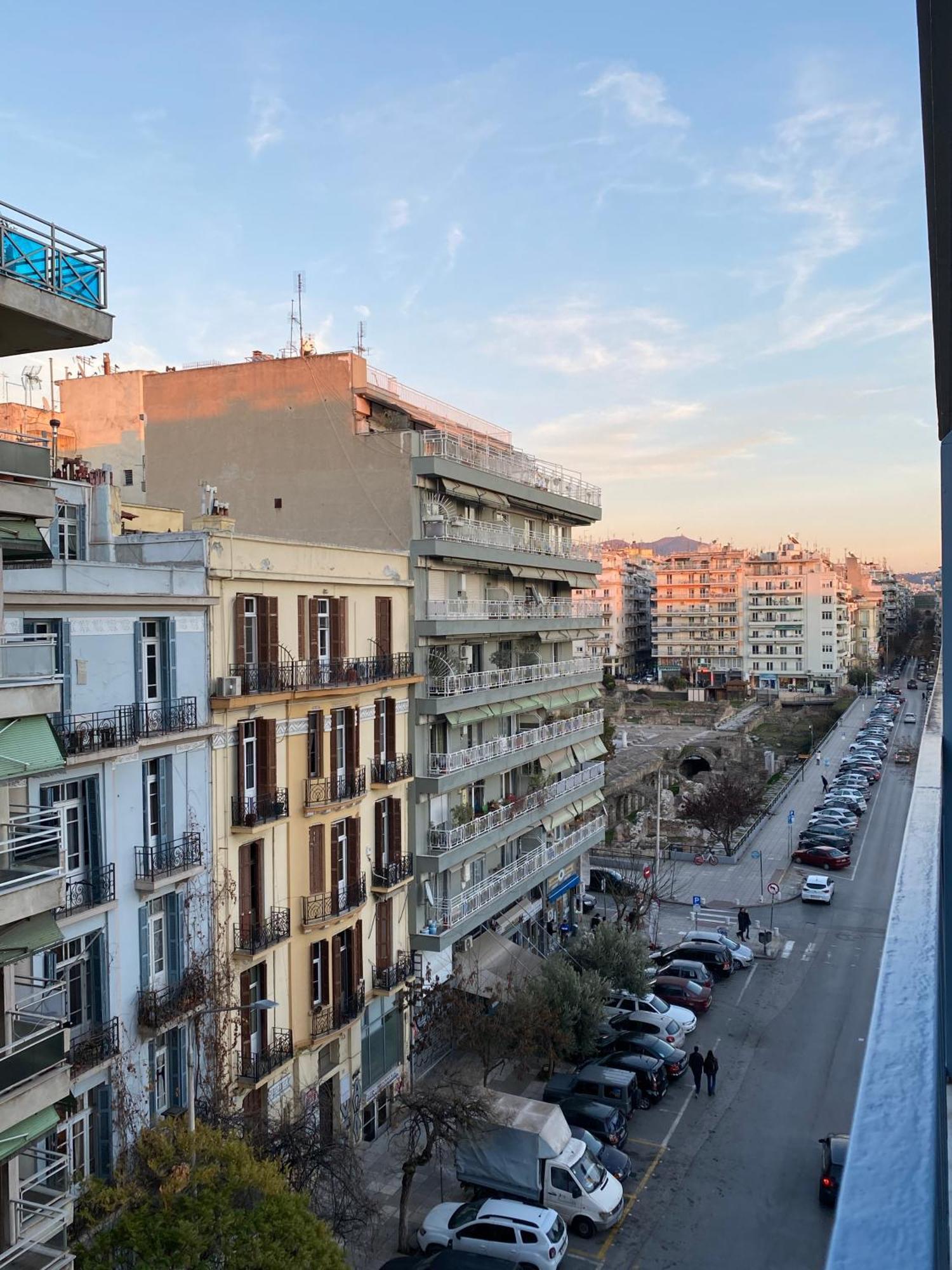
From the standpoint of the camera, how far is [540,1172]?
711 inches

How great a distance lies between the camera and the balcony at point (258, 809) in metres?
17.6

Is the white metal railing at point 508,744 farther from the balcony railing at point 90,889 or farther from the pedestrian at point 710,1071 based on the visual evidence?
the balcony railing at point 90,889

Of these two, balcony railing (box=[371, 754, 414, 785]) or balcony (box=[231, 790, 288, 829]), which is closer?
balcony (box=[231, 790, 288, 829])

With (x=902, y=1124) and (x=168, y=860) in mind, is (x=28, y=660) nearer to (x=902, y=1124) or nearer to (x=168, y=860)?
(x=168, y=860)

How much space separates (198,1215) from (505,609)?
1856cm

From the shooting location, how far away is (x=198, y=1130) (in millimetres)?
13062

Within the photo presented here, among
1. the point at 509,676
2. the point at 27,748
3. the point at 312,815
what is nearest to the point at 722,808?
the point at 509,676

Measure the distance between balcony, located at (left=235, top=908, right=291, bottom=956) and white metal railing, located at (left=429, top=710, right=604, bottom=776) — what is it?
6.14 meters

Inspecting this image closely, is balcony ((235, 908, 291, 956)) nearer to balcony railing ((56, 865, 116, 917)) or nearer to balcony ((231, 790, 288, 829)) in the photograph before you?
balcony ((231, 790, 288, 829))

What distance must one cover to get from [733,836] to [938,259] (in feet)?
158

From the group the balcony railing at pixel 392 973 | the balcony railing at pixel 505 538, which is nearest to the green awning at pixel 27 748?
the balcony railing at pixel 392 973

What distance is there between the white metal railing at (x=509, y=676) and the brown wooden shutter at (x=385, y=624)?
167 cm

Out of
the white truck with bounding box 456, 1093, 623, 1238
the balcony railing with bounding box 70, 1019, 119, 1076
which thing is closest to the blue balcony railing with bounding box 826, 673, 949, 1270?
the balcony railing with bounding box 70, 1019, 119, 1076

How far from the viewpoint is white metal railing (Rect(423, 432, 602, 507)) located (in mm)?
24531
